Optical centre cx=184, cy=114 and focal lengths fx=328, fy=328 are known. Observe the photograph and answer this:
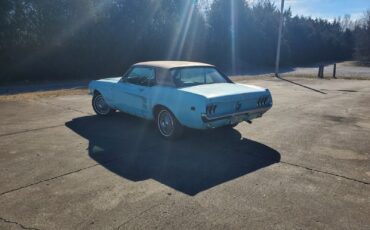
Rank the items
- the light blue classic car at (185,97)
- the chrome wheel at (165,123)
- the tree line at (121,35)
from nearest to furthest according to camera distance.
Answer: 1. the light blue classic car at (185,97)
2. the chrome wheel at (165,123)
3. the tree line at (121,35)

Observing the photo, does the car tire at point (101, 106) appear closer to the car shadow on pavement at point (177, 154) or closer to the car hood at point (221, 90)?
the car shadow on pavement at point (177, 154)

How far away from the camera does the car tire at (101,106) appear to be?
27.0 feet

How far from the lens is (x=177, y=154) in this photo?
552 centimetres

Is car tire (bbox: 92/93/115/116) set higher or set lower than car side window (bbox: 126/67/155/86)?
lower

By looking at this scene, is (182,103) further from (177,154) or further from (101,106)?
(101,106)

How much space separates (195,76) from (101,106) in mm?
3010

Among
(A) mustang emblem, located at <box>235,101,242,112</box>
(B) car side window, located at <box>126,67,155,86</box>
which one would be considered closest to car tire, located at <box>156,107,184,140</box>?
(B) car side window, located at <box>126,67,155,86</box>

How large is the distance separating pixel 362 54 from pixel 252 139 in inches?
2021

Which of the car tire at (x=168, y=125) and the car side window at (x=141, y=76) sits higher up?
the car side window at (x=141, y=76)

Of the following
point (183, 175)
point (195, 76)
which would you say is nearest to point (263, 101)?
point (195, 76)

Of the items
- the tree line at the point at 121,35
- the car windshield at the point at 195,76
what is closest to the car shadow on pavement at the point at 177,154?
the car windshield at the point at 195,76

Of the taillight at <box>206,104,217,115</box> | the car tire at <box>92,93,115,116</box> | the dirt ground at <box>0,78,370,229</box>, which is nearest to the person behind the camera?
the dirt ground at <box>0,78,370,229</box>

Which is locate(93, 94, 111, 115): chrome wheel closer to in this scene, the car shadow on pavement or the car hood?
the car shadow on pavement

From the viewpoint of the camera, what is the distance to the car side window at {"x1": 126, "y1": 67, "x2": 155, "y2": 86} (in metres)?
6.61
